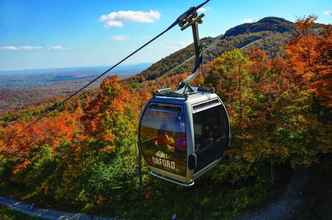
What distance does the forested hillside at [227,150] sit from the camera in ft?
33.4

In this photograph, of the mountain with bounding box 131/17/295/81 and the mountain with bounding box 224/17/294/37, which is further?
the mountain with bounding box 224/17/294/37

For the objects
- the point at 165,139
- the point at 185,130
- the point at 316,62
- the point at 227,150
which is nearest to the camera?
the point at 185,130

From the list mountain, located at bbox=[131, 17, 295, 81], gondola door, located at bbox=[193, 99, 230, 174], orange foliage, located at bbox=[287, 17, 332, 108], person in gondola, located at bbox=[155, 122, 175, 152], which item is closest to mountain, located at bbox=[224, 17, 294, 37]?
mountain, located at bbox=[131, 17, 295, 81]

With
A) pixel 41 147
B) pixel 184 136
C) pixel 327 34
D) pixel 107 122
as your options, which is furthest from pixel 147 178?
pixel 327 34

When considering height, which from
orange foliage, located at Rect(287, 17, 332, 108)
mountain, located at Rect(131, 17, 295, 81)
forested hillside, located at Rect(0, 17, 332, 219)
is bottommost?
forested hillside, located at Rect(0, 17, 332, 219)

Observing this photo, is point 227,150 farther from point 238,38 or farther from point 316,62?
point 238,38

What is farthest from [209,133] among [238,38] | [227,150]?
[238,38]

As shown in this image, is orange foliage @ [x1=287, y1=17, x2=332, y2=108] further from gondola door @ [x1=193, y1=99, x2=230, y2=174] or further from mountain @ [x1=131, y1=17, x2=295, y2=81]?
mountain @ [x1=131, y1=17, x2=295, y2=81]

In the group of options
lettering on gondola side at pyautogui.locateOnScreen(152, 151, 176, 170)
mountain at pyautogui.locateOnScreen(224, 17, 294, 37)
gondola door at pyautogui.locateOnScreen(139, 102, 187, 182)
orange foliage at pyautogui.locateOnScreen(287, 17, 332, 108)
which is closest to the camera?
gondola door at pyautogui.locateOnScreen(139, 102, 187, 182)

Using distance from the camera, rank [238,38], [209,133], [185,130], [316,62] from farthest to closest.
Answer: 1. [238,38]
2. [316,62]
3. [209,133]
4. [185,130]

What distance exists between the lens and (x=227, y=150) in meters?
11.3

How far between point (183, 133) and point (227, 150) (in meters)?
6.73

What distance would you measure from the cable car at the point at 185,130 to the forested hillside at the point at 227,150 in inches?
206

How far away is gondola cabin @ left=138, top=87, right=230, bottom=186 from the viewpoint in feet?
17.1
